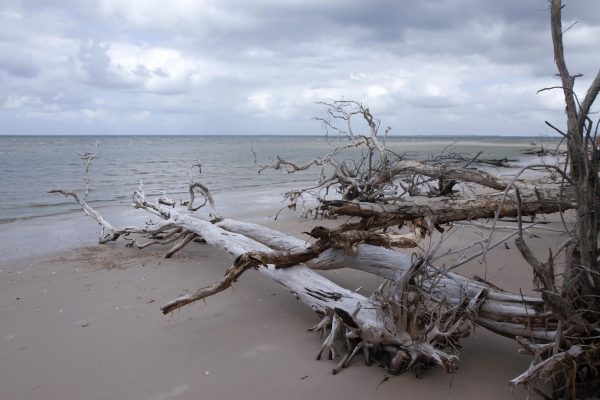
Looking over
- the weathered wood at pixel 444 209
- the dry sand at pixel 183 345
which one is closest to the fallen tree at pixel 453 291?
the weathered wood at pixel 444 209

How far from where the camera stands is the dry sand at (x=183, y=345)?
3.19m

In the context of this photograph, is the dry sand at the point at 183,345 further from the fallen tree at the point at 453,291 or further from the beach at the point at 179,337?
the fallen tree at the point at 453,291

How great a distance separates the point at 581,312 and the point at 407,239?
1991 mm

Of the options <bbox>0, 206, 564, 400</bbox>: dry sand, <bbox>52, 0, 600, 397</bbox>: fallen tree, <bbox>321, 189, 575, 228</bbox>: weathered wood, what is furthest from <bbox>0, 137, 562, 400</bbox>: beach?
<bbox>321, 189, 575, 228</bbox>: weathered wood

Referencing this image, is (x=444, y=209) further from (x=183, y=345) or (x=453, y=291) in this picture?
(x=183, y=345)

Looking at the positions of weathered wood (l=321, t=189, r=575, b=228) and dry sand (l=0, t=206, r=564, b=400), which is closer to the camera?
dry sand (l=0, t=206, r=564, b=400)

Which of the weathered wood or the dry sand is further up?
the weathered wood

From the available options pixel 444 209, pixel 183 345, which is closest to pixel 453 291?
pixel 444 209

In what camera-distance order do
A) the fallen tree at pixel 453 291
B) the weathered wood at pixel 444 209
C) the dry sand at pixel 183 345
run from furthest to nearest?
the weathered wood at pixel 444 209, the dry sand at pixel 183 345, the fallen tree at pixel 453 291

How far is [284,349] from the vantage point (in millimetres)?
3760

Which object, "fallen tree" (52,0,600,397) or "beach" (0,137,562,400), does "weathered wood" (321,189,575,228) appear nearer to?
"fallen tree" (52,0,600,397)

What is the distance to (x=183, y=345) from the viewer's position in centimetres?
388

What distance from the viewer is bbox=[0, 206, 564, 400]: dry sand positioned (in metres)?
3.19

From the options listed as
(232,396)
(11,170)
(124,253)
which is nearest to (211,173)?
(11,170)
